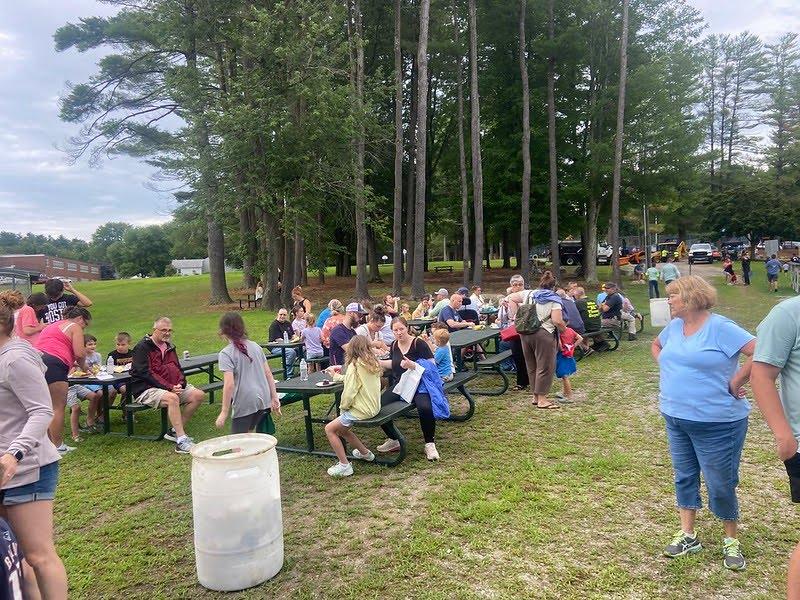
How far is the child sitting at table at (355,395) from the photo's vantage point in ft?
16.2

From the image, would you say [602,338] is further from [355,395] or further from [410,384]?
[355,395]

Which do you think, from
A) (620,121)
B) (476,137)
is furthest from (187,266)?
(620,121)

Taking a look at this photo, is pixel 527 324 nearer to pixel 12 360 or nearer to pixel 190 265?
pixel 12 360

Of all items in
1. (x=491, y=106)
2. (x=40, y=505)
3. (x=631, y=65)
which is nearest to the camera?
(x=40, y=505)

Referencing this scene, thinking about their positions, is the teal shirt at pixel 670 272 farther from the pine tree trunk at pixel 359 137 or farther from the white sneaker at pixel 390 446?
the white sneaker at pixel 390 446

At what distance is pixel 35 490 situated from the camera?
2484mm

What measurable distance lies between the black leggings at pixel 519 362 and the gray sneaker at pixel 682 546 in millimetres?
4740

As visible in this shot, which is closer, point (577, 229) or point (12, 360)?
point (12, 360)

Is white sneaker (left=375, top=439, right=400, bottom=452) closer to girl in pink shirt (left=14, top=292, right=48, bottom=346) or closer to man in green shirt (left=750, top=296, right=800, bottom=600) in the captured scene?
girl in pink shirt (left=14, top=292, right=48, bottom=346)

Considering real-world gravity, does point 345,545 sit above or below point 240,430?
below

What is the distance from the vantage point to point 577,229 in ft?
92.6

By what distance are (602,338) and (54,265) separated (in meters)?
85.4

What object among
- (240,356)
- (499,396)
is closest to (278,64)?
(499,396)

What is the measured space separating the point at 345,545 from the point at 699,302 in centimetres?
269
